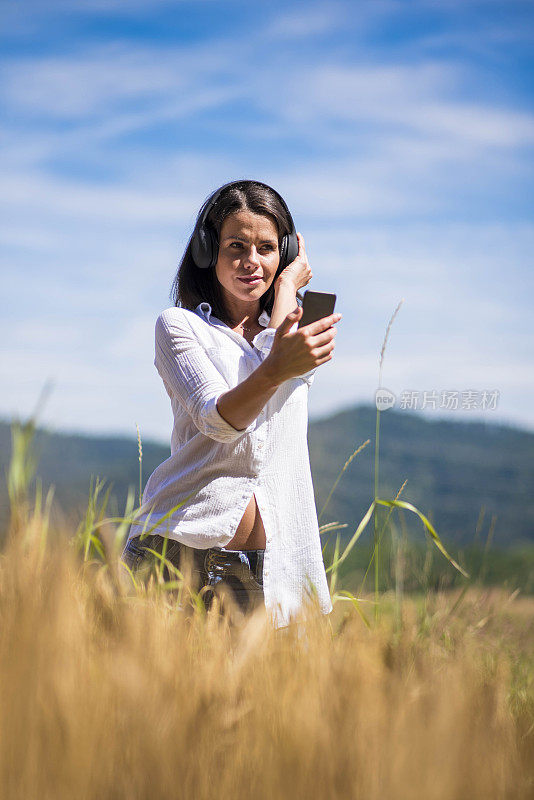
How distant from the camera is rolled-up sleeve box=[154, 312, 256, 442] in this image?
6.05 ft

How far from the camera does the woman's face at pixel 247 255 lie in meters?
2.27

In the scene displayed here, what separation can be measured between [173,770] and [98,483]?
1132 millimetres

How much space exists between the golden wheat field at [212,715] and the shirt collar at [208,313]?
142 centimetres

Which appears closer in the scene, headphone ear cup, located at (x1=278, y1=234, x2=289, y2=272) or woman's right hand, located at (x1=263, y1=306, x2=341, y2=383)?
woman's right hand, located at (x1=263, y1=306, x2=341, y2=383)

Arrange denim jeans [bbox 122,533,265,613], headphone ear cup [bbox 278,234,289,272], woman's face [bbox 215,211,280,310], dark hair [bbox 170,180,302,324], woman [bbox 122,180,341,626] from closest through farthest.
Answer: woman [bbox 122,180,341,626] < denim jeans [bbox 122,533,265,613] < woman's face [bbox 215,211,280,310] < dark hair [bbox 170,180,302,324] < headphone ear cup [bbox 278,234,289,272]

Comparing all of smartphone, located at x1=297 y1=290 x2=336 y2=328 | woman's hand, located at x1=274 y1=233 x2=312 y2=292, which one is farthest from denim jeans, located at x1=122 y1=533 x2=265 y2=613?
woman's hand, located at x1=274 y1=233 x2=312 y2=292

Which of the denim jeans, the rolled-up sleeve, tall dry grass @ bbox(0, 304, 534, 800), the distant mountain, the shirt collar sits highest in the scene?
the shirt collar

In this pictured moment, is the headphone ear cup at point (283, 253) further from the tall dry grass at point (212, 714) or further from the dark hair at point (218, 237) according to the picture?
the tall dry grass at point (212, 714)

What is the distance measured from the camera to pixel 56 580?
829 mm

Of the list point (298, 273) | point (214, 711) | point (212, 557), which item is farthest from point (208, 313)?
point (214, 711)

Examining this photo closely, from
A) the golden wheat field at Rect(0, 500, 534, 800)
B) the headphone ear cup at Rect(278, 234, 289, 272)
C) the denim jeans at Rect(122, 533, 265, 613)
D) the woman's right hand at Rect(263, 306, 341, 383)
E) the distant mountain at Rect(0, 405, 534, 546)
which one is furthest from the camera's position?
the distant mountain at Rect(0, 405, 534, 546)

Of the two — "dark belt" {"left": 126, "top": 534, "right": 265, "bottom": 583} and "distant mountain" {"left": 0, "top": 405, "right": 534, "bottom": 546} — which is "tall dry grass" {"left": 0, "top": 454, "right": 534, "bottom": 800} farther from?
"distant mountain" {"left": 0, "top": 405, "right": 534, "bottom": 546}

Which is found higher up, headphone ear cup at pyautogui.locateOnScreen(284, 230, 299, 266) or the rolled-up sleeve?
headphone ear cup at pyautogui.locateOnScreen(284, 230, 299, 266)

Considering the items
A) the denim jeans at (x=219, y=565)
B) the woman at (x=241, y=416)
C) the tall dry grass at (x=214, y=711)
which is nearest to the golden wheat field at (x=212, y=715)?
the tall dry grass at (x=214, y=711)
